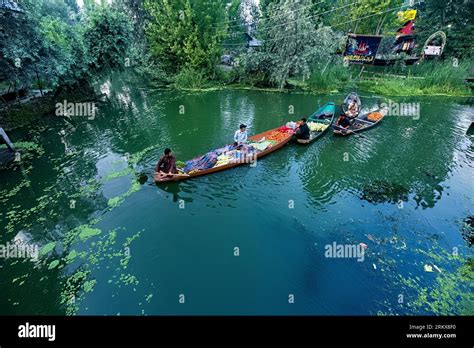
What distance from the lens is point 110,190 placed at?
11625 millimetres

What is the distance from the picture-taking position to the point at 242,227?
9.71 metres

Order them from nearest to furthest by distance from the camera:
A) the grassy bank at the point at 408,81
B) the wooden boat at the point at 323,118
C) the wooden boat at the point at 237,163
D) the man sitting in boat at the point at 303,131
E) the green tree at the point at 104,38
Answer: the wooden boat at the point at 237,163
the man sitting in boat at the point at 303,131
the wooden boat at the point at 323,118
the green tree at the point at 104,38
the grassy bank at the point at 408,81

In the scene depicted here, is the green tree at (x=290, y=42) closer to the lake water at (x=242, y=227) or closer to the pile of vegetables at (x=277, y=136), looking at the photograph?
the lake water at (x=242, y=227)

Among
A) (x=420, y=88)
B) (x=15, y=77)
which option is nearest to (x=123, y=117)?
(x=15, y=77)

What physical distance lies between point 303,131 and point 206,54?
58.4ft

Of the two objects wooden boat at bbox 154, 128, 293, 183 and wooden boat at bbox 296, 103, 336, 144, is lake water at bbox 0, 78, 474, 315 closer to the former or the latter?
wooden boat at bbox 154, 128, 293, 183

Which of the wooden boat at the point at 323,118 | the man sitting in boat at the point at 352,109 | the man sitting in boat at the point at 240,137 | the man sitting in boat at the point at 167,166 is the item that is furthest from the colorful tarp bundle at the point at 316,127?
the man sitting in boat at the point at 167,166

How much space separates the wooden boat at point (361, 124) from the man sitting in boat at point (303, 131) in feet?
7.81

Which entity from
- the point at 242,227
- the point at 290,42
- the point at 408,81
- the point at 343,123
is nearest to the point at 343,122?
the point at 343,123

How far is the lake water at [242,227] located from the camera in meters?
7.29

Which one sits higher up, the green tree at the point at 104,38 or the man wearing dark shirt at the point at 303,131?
the green tree at the point at 104,38

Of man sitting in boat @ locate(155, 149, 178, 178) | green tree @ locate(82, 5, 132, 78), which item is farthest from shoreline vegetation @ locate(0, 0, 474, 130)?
man sitting in boat @ locate(155, 149, 178, 178)

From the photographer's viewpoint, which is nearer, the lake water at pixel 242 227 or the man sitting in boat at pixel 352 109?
the lake water at pixel 242 227

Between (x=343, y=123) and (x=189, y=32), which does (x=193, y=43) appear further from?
(x=343, y=123)
